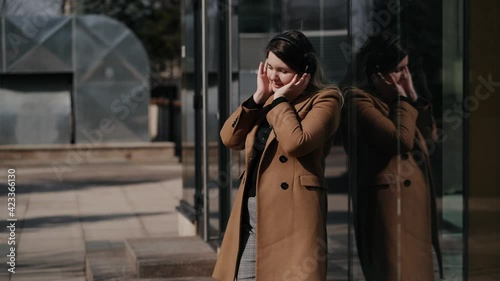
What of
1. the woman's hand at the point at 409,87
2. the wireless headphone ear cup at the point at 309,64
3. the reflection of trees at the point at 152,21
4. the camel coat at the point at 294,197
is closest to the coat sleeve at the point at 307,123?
the camel coat at the point at 294,197

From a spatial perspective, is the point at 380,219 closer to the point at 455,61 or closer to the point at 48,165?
the point at 455,61

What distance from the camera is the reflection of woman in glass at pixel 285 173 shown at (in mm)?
4699

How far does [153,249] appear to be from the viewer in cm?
850

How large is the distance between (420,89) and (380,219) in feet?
2.30

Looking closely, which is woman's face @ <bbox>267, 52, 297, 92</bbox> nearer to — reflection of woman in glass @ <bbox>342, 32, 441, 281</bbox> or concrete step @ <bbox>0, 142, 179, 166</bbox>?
reflection of woman in glass @ <bbox>342, 32, 441, 281</bbox>

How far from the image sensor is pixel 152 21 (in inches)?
1601

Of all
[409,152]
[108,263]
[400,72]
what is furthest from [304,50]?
[108,263]

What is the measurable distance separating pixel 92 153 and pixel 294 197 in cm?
1835

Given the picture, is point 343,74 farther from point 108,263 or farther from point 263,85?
point 108,263

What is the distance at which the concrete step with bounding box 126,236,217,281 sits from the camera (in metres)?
7.84

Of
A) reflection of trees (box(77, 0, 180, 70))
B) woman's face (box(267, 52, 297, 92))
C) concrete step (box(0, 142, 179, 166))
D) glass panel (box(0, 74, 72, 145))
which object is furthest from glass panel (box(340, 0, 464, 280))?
reflection of trees (box(77, 0, 180, 70))

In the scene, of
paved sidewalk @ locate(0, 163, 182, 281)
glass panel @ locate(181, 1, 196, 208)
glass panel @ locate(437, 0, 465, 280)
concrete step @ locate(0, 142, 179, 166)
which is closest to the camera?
glass panel @ locate(437, 0, 465, 280)

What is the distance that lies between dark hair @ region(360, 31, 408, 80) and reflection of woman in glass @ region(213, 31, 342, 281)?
23 centimetres

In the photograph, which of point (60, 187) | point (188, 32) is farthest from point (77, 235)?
point (60, 187)
